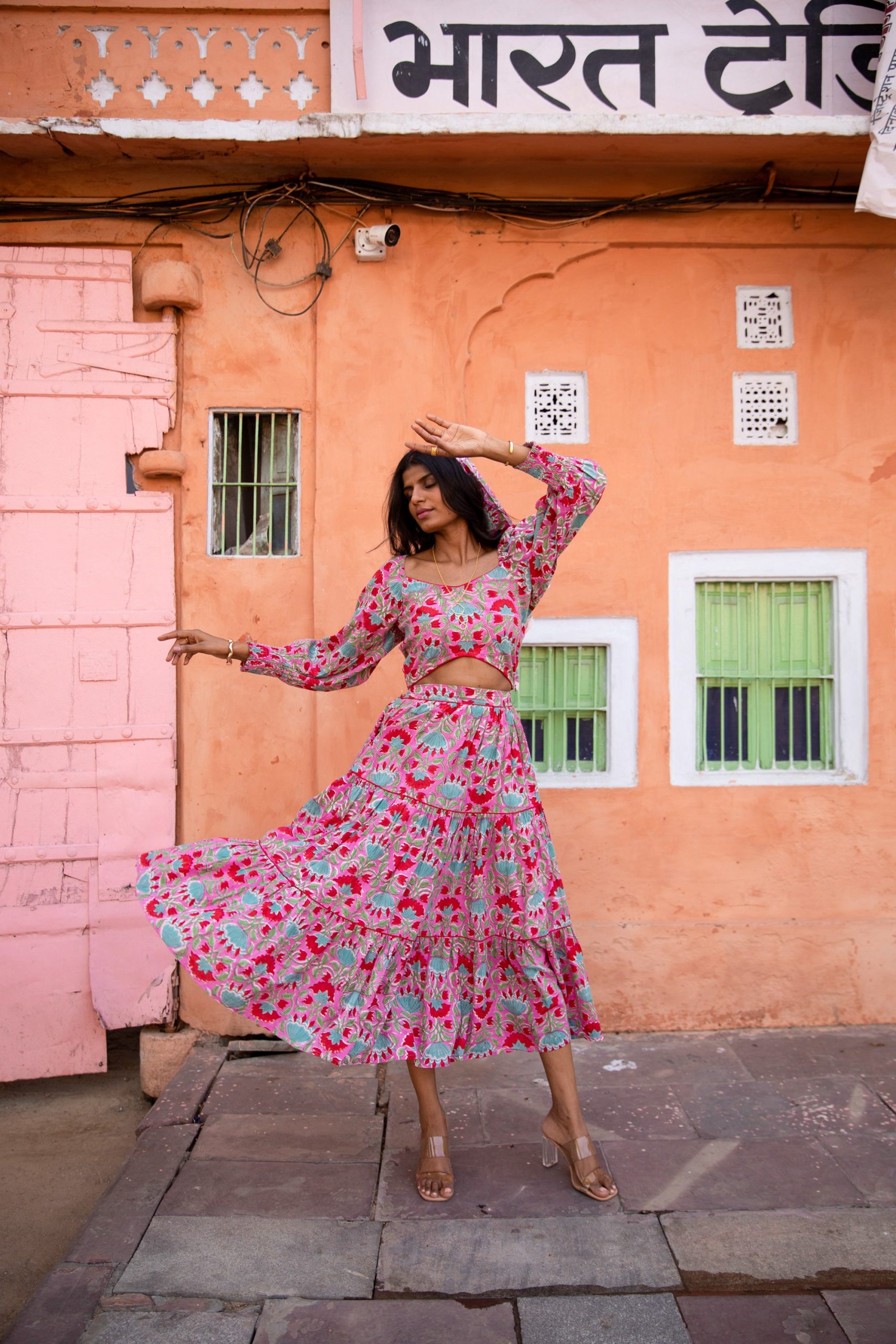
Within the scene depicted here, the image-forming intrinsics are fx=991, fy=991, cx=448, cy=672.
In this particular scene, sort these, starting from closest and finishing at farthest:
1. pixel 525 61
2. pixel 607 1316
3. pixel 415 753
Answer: pixel 607 1316 → pixel 415 753 → pixel 525 61

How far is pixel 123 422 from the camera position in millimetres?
3889

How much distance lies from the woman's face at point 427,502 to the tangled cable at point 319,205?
148cm

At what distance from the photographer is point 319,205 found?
3.93m

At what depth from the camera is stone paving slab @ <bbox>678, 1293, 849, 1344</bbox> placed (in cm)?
219

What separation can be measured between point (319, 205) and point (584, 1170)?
356 centimetres

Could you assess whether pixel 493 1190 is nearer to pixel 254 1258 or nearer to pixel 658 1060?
pixel 254 1258

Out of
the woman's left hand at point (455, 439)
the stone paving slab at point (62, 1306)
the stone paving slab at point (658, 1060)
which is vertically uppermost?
the woman's left hand at point (455, 439)

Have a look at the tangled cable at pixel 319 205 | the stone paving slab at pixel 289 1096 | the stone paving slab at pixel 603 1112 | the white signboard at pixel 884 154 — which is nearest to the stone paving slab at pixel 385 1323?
the stone paving slab at pixel 603 1112

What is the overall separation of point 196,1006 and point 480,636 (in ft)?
6.70

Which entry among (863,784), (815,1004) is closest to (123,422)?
(863,784)

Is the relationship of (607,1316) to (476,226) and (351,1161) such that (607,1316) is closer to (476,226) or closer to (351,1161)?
(351,1161)

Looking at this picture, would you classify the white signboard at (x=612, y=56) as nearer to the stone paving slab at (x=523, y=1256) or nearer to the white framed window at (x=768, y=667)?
the white framed window at (x=768, y=667)

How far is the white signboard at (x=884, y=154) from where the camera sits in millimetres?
3553

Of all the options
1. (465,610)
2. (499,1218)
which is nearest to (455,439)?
(465,610)
